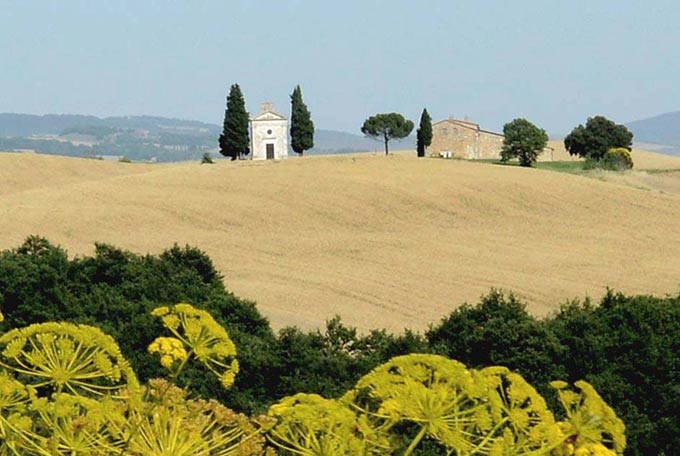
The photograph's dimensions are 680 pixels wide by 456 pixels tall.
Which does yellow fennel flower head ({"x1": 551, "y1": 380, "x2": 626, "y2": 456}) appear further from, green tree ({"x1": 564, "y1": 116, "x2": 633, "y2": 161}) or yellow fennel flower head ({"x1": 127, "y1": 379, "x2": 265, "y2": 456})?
green tree ({"x1": 564, "y1": 116, "x2": 633, "y2": 161})

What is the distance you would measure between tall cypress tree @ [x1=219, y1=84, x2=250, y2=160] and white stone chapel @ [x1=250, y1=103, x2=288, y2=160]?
64 centimetres

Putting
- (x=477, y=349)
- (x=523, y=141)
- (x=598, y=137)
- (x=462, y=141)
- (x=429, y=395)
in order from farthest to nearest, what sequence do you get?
(x=462, y=141) < (x=598, y=137) < (x=523, y=141) < (x=477, y=349) < (x=429, y=395)

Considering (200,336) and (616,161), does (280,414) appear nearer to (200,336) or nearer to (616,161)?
(200,336)

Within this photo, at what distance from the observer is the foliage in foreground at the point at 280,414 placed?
2.61 m

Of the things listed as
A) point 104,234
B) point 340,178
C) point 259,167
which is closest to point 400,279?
point 104,234

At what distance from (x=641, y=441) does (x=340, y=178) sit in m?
44.7

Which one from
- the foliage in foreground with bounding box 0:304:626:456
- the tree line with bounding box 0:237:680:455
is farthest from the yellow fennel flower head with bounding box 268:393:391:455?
the tree line with bounding box 0:237:680:455

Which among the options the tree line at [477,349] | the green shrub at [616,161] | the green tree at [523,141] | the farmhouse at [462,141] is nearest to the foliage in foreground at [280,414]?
the tree line at [477,349]

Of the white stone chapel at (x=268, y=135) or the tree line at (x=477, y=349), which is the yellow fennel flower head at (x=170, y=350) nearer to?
the tree line at (x=477, y=349)

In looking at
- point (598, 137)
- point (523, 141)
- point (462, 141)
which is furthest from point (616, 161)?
point (462, 141)

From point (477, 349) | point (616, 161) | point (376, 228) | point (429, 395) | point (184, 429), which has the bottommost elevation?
point (376, 228)

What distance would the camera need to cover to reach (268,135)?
69.8 meters

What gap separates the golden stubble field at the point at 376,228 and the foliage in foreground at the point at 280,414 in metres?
19.0

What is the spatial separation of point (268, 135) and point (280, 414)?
67.5 meters
